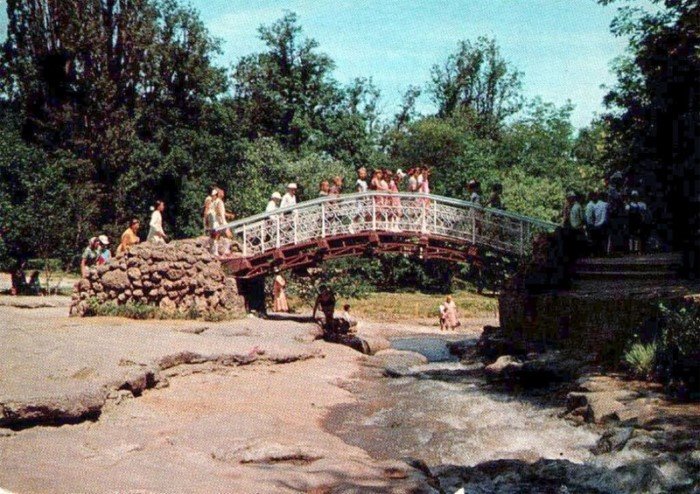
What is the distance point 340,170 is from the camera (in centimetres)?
3275

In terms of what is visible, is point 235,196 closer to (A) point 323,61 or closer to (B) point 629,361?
(A) point 323,61

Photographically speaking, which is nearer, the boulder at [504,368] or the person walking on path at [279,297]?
the boulder at [504,368]

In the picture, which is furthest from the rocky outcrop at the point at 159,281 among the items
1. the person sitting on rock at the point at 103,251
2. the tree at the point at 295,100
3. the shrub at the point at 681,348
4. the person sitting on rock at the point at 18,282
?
the tree at the point at 295,100

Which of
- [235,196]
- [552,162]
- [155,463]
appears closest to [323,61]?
[235,196]

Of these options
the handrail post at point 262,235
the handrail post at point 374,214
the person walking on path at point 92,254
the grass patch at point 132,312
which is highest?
the handrail post at point 374,214

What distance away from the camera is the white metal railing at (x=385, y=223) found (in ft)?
60.1

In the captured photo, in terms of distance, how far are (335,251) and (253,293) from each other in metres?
2.67

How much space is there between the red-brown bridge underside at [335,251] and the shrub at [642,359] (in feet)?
31.2

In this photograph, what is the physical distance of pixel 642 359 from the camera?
902 cm

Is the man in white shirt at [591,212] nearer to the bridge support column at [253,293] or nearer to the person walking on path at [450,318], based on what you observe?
the person walking on path at [450,318]

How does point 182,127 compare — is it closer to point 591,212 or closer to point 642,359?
point 591,212

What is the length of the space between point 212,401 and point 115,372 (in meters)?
1.33

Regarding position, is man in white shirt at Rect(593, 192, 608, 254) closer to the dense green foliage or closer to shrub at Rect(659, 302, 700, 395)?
shrub at Rect(659, 302, 700, 395)

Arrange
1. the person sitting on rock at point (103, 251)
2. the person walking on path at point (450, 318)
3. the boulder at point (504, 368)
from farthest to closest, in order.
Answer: the person walking on path at point (450, 318) → the person sitting on rock at point (103, 251) → the boulder at point (504, 368)
